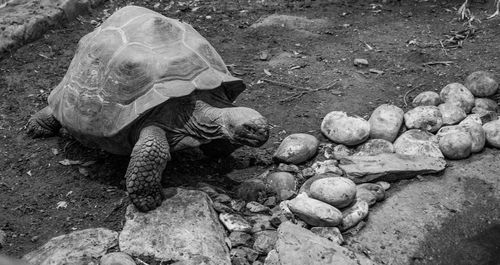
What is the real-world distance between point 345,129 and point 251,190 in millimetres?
978

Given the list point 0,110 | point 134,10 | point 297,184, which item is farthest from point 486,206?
point 0,110

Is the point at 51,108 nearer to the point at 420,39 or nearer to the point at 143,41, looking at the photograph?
the point at 143,41

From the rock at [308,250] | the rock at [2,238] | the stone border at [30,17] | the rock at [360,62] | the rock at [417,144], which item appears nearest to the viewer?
the rock at [308,250]

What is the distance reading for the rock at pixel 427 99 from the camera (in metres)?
4.79

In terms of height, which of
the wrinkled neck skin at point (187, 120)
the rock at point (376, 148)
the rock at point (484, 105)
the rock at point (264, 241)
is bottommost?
the rock at point (484, 105)

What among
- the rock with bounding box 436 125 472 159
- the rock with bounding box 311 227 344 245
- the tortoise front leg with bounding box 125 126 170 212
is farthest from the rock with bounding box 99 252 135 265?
the rock with bounding box 436 125 472 159

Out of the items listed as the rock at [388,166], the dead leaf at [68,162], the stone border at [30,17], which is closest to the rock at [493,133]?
the rock at [388,166]

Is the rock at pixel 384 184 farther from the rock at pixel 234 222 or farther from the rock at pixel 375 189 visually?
the rock at pixel 234 222

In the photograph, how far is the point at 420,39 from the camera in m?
6.17

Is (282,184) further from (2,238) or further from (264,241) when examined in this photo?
(2,238)

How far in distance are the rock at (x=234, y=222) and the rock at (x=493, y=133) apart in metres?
2.08

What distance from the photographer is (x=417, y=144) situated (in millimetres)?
4273

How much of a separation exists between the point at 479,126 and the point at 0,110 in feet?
13.1

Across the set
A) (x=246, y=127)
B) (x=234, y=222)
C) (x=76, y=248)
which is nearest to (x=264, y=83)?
(x=246, y=127)
